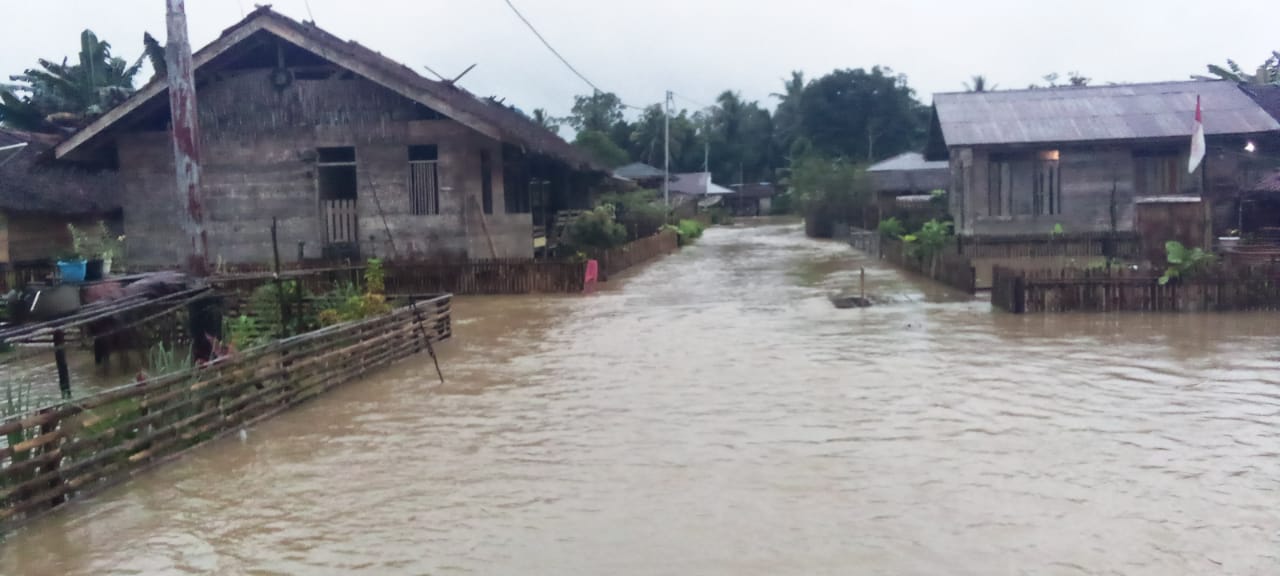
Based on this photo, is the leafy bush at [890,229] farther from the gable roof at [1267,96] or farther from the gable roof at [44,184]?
the gable roof at [44,184]

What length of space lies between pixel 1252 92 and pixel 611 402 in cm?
2580

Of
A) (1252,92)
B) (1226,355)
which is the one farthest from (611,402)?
(1252,92)

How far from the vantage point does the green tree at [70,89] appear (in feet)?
95.9

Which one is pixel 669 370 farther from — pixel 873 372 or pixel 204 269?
pixel 204 269

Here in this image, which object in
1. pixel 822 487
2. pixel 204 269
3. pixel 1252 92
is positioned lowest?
pixel 822 487

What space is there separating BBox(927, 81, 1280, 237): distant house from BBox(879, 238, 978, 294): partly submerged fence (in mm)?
2009

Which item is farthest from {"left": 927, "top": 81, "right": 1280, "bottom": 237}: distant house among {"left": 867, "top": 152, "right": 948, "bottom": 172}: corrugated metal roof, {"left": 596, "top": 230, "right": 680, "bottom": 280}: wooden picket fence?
{"left": 867, "top": 152, "right": 948, "bottom": 172}: corrugated metal roof

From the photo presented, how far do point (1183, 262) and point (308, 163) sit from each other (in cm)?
1697

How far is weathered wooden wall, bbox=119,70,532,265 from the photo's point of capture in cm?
2195

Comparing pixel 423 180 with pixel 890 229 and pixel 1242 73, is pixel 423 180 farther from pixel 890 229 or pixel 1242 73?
pixel 1242 73

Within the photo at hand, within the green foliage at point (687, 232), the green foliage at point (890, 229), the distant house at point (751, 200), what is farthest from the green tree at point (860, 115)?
the green foliage at point (890, 229)

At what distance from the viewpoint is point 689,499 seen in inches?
285

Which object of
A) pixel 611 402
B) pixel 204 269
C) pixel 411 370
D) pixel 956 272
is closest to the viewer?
pixel 611 402

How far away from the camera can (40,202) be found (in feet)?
76.5
